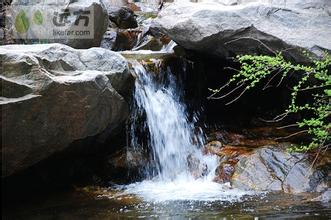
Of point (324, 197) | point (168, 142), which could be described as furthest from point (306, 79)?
point (168, 142)

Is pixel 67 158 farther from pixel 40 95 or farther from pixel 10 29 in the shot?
pixel 10 29

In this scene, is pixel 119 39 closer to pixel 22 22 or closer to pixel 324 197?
pixel 22 22

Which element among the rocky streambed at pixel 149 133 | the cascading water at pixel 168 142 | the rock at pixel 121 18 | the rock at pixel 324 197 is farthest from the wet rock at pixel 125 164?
the rock at pixel 121 18

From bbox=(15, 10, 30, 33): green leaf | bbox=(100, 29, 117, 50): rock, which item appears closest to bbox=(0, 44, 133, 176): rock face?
bbox=(15, 10, 30, 33): green leaf

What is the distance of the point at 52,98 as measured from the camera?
4.84 metres

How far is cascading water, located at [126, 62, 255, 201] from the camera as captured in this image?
20.2 feet

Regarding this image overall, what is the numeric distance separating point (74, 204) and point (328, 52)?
170 inches

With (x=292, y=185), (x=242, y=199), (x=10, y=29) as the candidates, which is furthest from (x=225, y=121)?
(x=10, y=29)

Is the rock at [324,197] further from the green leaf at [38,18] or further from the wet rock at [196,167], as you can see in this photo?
the green leaf at [38,18]

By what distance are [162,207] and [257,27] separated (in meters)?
3.34

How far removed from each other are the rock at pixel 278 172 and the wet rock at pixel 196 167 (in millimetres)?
599

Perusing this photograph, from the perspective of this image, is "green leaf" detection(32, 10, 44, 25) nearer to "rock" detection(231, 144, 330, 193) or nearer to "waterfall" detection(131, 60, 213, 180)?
"waterfall" detection(131, 60, 213, 180)

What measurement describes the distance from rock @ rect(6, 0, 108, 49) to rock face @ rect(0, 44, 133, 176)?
7.52 feet

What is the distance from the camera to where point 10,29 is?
897cm
